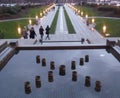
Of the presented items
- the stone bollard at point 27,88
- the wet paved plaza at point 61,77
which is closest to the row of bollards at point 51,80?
Result: the stone bollard at point 27,88

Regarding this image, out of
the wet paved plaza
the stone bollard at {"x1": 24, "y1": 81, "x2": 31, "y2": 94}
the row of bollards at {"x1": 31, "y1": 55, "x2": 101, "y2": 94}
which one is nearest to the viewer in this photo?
the wet paved plaza

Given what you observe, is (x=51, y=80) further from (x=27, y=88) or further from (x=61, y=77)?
(x=27, y=88)

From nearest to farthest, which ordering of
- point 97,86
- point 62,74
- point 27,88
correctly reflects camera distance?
point 27,88 → point 97,86 → point 62,74

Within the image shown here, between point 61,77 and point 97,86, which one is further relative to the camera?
point 61,77

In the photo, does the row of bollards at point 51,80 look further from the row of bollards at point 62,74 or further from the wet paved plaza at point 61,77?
the wet paved plaza at point 61,77

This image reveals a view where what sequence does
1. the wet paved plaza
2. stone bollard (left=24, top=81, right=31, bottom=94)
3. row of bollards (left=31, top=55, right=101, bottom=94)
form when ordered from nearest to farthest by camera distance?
the wet paved plaza, stone bollard (left=24, top=81, right=31, bottom=94), row of bollards (left=31, top=55, right=101, bottom=94)

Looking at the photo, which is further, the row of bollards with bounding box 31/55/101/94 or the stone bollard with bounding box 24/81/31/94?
the row of bollards with bounding box 31/55/101/94

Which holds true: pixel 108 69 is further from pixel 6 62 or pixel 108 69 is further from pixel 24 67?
pixel 6 62

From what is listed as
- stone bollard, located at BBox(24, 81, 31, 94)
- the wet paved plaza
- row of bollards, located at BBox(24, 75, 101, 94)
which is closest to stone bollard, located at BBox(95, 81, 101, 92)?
row of bollards, located at BBox(24, 75, 101, 94)

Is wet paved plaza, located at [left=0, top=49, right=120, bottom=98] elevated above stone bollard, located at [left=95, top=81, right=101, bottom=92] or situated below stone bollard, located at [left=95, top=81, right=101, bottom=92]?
below

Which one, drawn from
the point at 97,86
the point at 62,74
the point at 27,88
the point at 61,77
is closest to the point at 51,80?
the point at 61,77

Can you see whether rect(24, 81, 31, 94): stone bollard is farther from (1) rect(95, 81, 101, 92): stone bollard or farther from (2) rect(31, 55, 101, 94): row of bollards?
(1) rect(95, 81, 101, 92): stone bollard

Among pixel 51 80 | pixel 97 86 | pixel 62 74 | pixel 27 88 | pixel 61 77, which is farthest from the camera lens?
pixel 62 74

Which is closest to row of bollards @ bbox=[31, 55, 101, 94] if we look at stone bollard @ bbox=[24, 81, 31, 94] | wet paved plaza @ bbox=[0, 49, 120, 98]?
stone bollard @ bbox=[24, 81, 31, 94]
